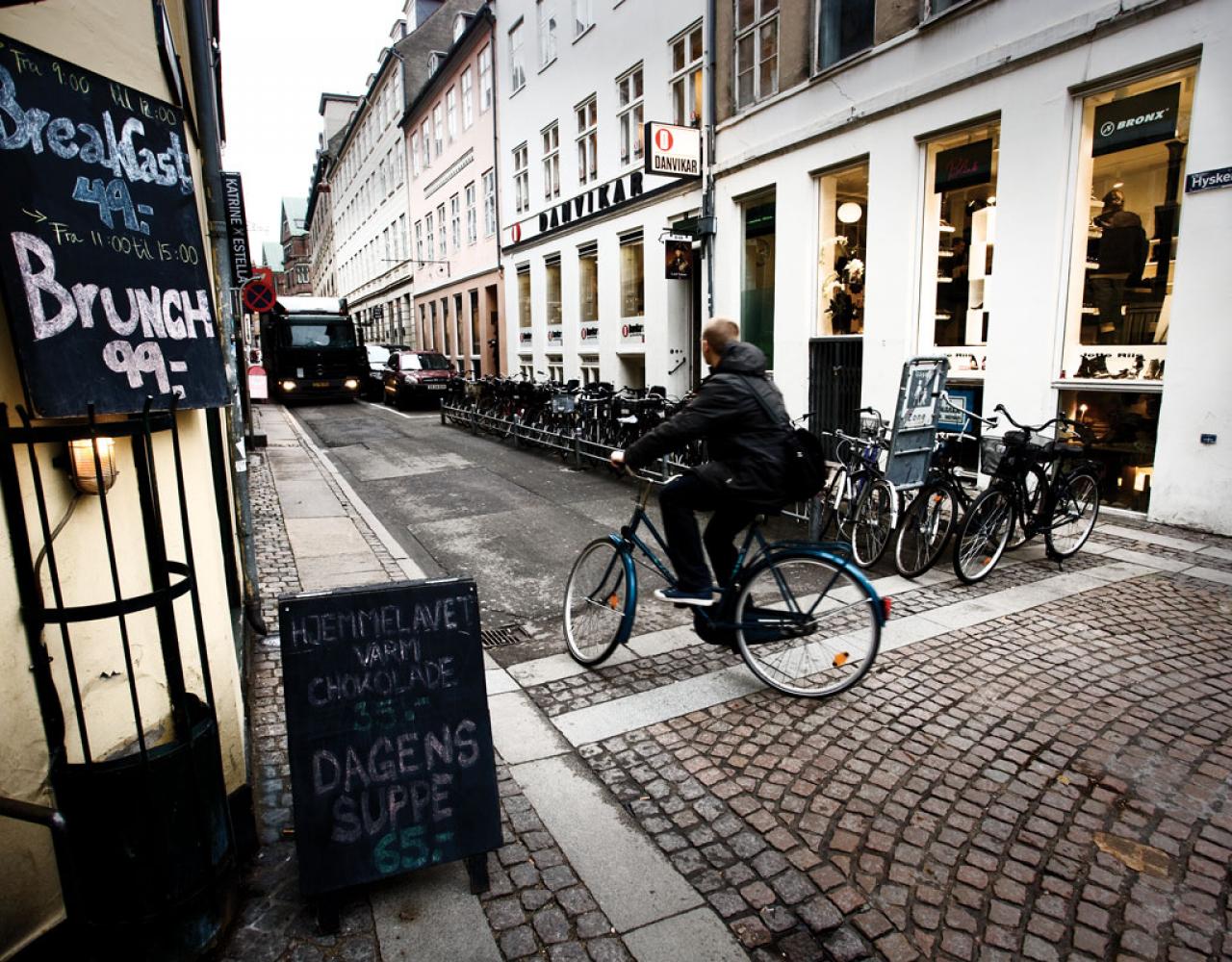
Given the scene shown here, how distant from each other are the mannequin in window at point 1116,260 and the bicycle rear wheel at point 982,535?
328cm

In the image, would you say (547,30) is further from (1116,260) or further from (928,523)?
(928,523)

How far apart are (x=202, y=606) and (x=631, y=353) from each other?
14862mm

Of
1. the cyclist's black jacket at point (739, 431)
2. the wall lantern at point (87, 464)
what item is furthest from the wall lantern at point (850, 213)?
the wall lantern at point (87, 464)

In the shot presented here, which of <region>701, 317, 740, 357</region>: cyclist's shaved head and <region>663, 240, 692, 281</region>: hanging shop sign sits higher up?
<region>663, 240, 692, 281</region>: hanging shop sign

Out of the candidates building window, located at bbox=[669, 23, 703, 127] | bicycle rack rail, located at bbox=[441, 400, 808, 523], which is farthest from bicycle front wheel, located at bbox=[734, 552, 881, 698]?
building window, located at bbox=[669, 23, 703, 127]

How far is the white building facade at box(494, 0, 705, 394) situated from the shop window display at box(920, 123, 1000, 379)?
548 cm

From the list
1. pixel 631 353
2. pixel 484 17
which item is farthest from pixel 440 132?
pixel 631 353

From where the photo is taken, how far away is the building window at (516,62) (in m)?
21.6

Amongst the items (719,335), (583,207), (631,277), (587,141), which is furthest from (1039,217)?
(587,141)

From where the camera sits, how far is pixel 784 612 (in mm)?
4172

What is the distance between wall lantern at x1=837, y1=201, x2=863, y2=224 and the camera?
11.0 m

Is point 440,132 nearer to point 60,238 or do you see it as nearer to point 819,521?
point 819,521

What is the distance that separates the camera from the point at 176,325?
2.48 metres

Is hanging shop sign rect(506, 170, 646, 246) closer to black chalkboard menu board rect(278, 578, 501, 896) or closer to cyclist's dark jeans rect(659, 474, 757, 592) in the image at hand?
cyclist's dark jeans rect(659, 474, 757, 592)
